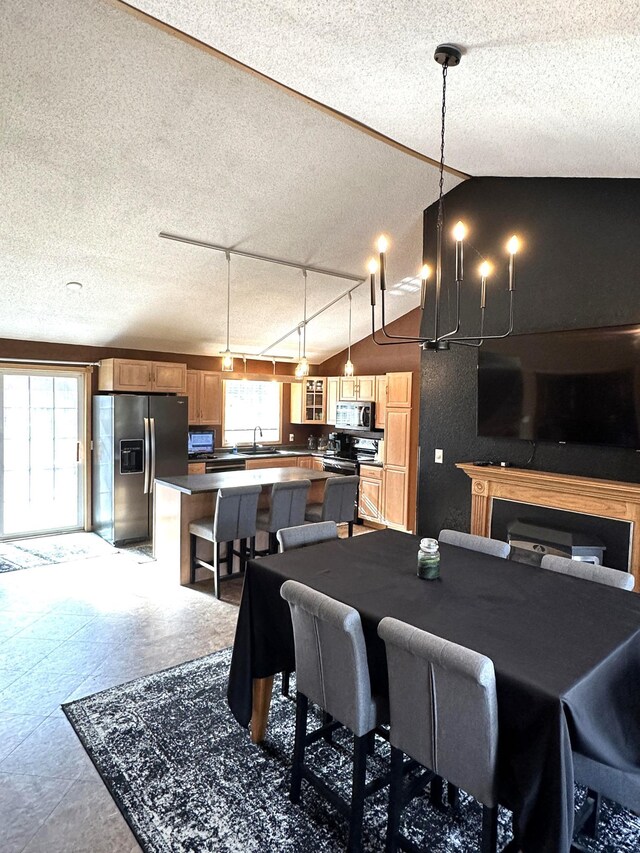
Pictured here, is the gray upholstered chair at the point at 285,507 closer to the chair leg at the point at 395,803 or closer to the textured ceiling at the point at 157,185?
the textured ceiling at the point at 157,185

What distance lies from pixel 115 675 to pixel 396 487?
13.3 feet

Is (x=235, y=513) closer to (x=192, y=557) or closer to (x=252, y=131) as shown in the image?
(x=192, y=557)

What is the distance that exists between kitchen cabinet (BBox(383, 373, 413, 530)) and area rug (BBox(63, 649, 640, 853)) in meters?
3.73

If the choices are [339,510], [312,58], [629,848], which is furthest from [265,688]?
[312,58]

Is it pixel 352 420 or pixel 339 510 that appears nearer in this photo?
pixel 339 510

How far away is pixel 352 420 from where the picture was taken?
7074 mm

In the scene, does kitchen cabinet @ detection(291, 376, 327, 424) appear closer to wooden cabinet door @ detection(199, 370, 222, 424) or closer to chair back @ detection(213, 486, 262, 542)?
wooden cabinet door @ detection(199, 370, 222, 424)

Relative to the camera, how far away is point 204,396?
696 centimetres

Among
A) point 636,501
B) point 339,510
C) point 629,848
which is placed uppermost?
point 636,501

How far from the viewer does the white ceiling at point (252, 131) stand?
2176 mm

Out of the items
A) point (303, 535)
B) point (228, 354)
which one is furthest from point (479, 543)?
point (228, 354)

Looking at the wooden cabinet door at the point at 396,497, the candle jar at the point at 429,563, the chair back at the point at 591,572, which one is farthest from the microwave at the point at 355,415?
the candle jar at the point at 429,563

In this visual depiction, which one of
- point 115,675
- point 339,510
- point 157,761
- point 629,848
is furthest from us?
point 339,510

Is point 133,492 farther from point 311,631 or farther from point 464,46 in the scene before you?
point 464,46
